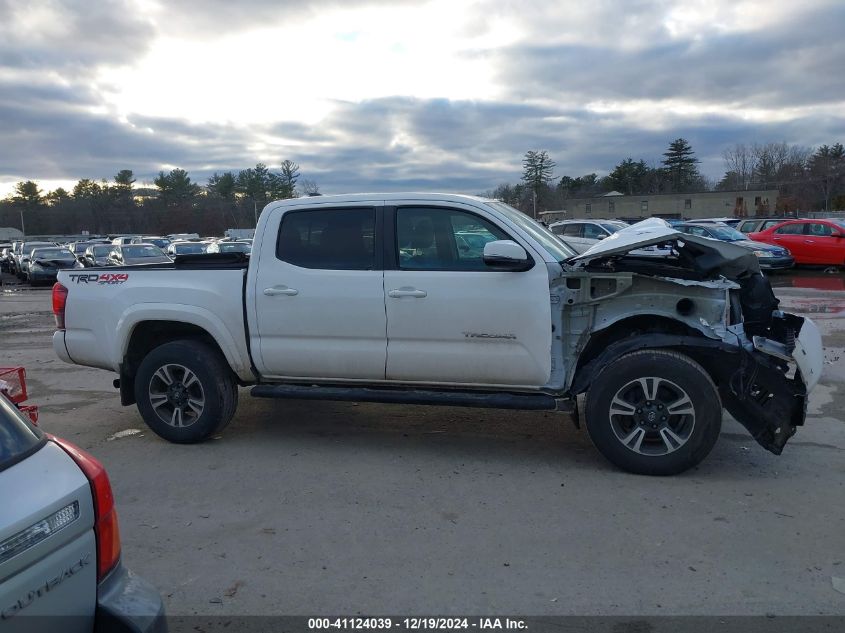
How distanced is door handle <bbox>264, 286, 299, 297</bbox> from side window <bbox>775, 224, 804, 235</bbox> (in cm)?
2162

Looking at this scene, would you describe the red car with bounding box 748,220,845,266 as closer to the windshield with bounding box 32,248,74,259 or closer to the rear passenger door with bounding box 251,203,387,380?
the rear passenger door with bounding box 251,203,387,380

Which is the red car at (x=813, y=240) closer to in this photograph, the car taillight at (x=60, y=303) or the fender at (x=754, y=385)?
the fender at (x=754, y=385)

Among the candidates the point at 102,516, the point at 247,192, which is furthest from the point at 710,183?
the point at 102,516

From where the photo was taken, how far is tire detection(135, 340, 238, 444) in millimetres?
5855

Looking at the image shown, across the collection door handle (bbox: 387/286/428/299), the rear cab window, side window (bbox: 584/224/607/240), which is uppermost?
side window (bbox: 584/224/607/240)

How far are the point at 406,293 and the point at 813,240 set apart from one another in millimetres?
21048

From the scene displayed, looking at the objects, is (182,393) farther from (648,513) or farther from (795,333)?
(795,333)

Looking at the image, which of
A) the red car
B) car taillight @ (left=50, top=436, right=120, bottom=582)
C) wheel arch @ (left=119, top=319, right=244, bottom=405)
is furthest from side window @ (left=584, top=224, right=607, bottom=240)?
A: car taillight @ (left=50, top=436, right=120, bottom=582)

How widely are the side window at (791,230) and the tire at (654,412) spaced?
2069cm

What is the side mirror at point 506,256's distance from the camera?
16.5 feet

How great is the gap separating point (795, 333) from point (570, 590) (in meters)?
2.99

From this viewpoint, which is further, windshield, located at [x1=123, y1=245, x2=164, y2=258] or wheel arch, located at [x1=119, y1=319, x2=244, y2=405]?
windshield, located at [x1=123, y1=245, x2=164, y2=258]

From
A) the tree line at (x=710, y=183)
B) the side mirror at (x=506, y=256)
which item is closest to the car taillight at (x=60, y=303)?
the side mirror at (x=506, y=256)

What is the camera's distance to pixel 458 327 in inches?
209
